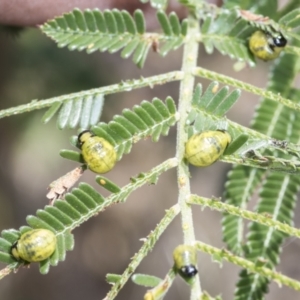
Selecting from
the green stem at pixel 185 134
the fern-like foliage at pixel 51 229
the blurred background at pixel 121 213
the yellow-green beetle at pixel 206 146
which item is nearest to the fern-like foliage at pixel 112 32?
the green stem at pixel 185 134

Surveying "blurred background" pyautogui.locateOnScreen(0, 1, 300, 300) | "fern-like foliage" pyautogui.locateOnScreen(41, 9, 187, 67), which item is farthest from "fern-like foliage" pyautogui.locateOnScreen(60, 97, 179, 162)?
"blurred background" pyautogui.locateOnScreen(0, 1, 300, 300)

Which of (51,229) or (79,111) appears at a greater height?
(79,111)

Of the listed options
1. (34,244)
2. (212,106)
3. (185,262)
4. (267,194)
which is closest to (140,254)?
(185,262)

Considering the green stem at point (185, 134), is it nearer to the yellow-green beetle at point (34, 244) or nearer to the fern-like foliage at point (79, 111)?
the fern-like foliage at point (79, 111)

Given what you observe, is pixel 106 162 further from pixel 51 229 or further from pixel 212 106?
pixel 212 106

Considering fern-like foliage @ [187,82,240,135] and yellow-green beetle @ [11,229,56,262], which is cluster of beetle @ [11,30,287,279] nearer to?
yellow-green beetle @ [11,229,56,262]

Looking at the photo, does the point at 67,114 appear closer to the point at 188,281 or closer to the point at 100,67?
the point at 188,281

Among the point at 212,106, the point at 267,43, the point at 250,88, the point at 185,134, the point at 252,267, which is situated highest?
the point at 267,43
